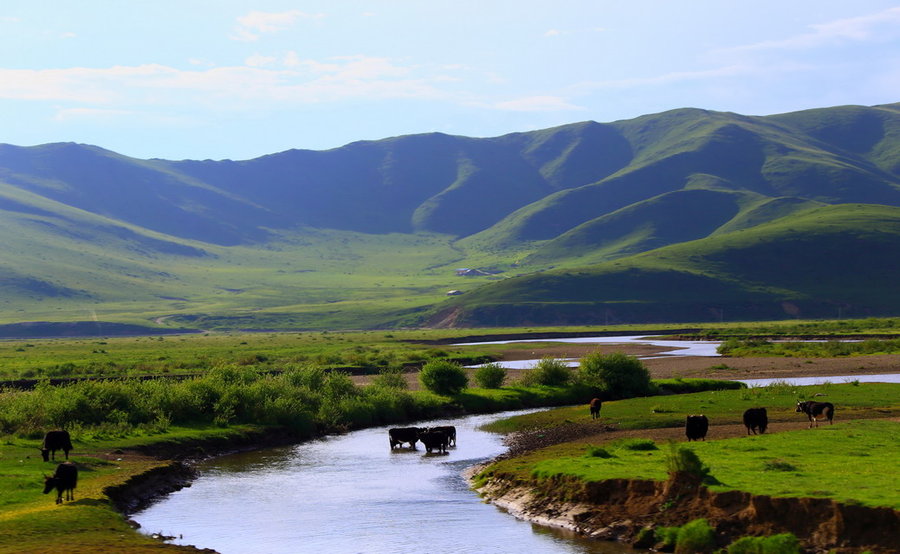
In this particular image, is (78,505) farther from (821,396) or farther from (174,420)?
(821,396)

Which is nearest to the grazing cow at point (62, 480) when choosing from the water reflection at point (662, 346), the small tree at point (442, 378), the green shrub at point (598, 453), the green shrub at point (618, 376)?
the green shrub at point (598, 453)

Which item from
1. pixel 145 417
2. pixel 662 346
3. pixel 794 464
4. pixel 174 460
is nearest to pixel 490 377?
pixel 145 417

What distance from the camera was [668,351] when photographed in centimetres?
13262

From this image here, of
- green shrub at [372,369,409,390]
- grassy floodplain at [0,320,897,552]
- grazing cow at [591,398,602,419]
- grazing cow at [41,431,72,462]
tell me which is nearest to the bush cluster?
grassy floodplain at [0,320,897,552]

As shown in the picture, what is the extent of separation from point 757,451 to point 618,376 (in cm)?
3878

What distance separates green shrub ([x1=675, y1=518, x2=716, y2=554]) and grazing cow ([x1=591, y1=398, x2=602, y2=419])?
97.6ft

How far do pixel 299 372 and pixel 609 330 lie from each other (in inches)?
5178

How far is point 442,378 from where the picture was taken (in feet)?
245

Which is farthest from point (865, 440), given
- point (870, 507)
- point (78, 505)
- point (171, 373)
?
point (171, 373)

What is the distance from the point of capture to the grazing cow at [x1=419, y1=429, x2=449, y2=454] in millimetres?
53178

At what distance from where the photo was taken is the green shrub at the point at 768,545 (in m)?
26.6

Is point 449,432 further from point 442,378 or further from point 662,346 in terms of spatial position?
point 662,346

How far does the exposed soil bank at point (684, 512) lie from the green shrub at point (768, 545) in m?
0.63

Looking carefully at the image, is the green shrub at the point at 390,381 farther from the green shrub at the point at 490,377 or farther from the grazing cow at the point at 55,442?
the grazing cow at the point at 55,442
